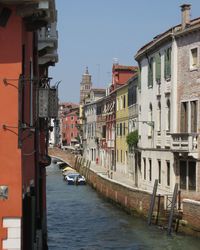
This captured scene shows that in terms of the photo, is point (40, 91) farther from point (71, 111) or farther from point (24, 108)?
point (71, 111)

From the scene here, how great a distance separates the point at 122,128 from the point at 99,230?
74.5 feet

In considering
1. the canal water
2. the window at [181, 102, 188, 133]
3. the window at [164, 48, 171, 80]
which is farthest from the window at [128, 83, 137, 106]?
the window at [181, 102, 188, 133]

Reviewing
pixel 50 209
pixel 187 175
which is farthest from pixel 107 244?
pixel 50 209

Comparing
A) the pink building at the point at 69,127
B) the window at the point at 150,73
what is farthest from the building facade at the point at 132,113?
the pink building at the point at 69,127

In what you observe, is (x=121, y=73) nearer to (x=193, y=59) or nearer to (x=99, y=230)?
(x=99, y=230)

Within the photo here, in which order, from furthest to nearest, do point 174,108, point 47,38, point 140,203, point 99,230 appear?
point 140,203 < point 99,230 < point 174,108 < point 47,38

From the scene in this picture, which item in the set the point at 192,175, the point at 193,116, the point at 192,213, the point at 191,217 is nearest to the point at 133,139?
the point at 192,175

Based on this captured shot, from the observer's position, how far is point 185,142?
82.8 ft

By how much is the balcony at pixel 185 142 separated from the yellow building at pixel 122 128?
65.9ft

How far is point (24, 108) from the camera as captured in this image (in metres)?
9.01

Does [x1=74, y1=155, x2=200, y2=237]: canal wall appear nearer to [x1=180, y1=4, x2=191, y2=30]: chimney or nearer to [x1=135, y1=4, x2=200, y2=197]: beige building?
[x1=135, y1=4, x2=200, y2=197]: beige building

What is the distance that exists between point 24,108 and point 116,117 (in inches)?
1772

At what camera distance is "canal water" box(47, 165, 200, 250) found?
23062mm

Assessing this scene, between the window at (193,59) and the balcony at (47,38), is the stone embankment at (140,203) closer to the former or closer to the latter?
the window at (193,59)
